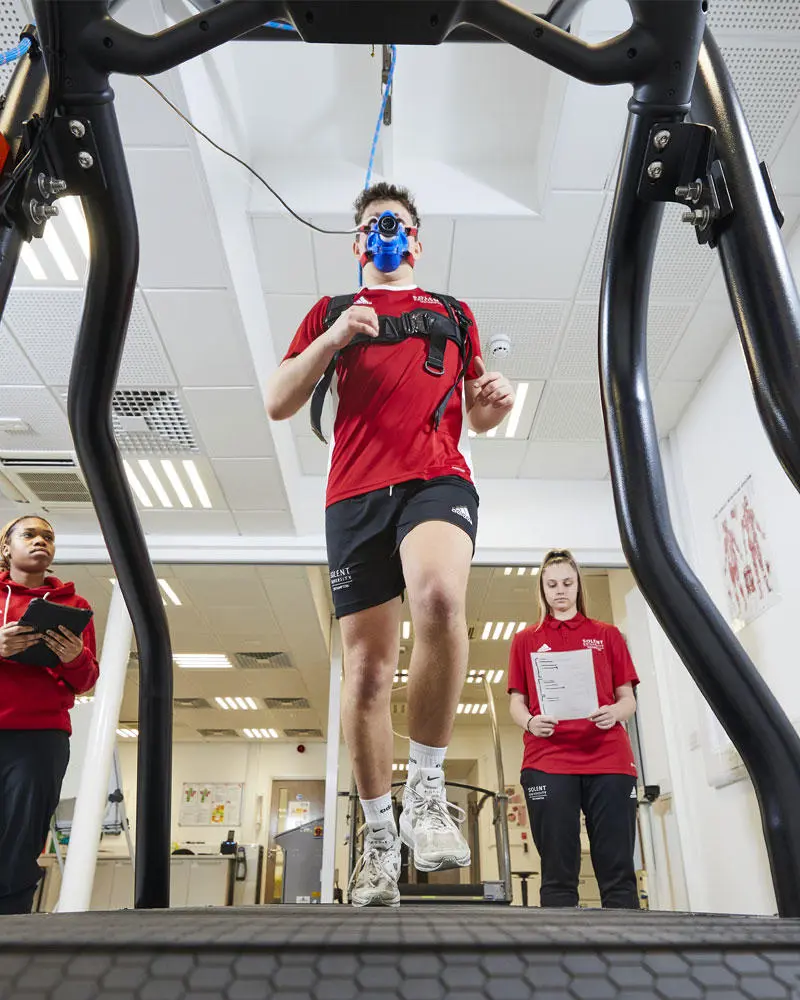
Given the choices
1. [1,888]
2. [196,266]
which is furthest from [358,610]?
[196,266]

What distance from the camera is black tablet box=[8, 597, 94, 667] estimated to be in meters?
2.05

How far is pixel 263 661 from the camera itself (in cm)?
868

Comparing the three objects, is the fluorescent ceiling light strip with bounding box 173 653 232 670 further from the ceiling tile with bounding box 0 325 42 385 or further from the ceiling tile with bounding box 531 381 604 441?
the ceiling tile with bounding box 531 381 604 441

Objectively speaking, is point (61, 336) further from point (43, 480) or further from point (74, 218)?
point (43, 480)

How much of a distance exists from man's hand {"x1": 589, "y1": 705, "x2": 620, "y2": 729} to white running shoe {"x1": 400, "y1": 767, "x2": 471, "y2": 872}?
119 centimetres

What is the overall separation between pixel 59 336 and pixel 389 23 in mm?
3577

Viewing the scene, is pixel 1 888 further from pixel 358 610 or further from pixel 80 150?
pixel 80 150

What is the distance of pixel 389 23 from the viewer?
19.7 inches

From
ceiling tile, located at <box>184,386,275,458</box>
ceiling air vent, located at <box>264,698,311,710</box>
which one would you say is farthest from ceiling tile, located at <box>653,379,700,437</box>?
ceiling air vent, located at <box>264,698,311,710</box>

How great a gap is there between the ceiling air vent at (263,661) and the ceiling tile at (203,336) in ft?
16.4

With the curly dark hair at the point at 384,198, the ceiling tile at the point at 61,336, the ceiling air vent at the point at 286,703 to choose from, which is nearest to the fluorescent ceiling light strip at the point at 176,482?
the ceiling tile at the point at 61,336

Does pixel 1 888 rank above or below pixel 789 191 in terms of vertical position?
below

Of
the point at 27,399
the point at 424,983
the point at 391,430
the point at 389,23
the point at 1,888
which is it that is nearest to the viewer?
the point at 424,983

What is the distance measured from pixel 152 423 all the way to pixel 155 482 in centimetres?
64
